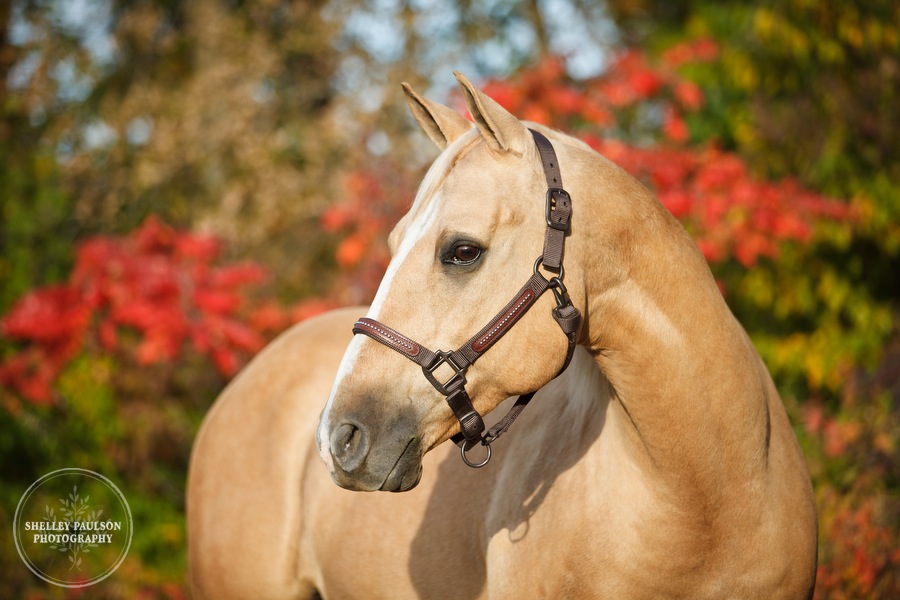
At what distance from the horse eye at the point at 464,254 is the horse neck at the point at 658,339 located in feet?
0.88

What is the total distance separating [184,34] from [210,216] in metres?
3.43

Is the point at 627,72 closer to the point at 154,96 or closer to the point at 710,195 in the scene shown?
the point at 710,195

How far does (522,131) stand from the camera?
208cm

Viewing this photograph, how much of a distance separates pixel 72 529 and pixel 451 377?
3.65 m

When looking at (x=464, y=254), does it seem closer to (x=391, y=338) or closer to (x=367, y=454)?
(x=391, y=338)

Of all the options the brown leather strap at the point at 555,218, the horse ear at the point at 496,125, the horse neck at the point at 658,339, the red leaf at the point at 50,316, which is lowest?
the red leaf at the point at 50,316

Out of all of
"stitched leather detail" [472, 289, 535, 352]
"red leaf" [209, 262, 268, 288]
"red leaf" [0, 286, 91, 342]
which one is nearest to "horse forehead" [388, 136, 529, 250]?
"stitched leather detail" [472, 289, 535, 352]

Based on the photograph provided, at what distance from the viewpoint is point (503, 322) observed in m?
1.98

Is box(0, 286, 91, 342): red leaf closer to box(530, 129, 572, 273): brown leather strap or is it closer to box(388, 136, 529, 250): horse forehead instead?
box(388, 136, 529, 250): horse forehead

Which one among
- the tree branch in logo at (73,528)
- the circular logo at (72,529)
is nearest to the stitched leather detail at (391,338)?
the circular logo at (72,529)

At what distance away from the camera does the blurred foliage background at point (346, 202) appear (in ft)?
17.4

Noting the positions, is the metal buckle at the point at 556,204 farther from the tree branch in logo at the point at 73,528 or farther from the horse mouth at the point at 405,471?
the tree branch in logo at the point at 73,528

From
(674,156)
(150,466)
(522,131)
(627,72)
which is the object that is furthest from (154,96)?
(522,131)

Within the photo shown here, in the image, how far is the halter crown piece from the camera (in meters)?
1.95
